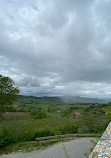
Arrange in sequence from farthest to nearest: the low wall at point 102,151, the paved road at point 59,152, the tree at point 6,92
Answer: the tree at point 6,92
the paved road at point 59,152
the low wall at point 102,151

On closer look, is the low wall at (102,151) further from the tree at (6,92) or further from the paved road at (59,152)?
the tree at (6,92)

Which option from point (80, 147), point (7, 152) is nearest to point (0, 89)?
point (7, 152)

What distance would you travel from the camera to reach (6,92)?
18312 mm

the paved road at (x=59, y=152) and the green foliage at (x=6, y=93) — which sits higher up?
the green foliage at (x=6, y=93)

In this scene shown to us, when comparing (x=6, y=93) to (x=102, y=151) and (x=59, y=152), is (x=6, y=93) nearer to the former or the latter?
(x=59, y=152)

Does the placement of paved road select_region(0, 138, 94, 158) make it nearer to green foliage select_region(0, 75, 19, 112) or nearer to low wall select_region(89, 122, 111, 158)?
low wall select_region(89, 122, 111, 158)

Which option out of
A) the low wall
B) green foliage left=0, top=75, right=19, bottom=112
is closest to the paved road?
the low wall

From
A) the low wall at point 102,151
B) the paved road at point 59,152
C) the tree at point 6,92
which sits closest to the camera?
the low wall at point 102,151

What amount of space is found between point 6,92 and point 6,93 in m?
0.18

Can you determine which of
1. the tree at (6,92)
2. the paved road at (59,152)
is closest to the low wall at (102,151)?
the paved road at (59,152)

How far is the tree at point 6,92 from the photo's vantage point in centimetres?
1777

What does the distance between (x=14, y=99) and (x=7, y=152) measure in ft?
41.6

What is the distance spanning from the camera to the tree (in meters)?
17.8

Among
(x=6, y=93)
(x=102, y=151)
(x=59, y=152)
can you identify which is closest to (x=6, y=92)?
(x=6, y=93)
